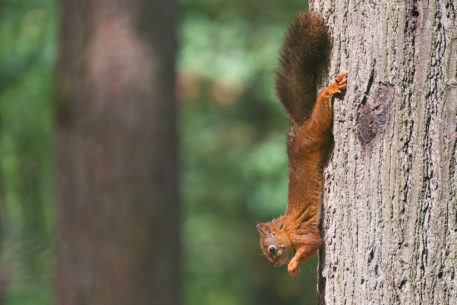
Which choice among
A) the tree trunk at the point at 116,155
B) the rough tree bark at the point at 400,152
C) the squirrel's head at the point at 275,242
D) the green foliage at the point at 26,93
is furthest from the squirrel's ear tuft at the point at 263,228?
the green foliage at the point at 26,93

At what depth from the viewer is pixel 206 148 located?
726cm

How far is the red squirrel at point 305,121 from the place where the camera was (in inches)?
66.2

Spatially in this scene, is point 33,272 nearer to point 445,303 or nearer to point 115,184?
point 115,184

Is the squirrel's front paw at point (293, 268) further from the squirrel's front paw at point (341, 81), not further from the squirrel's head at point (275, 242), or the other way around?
the squirrel's front paw at point (341, 81)

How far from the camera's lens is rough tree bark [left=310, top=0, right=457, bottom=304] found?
4.51 ft

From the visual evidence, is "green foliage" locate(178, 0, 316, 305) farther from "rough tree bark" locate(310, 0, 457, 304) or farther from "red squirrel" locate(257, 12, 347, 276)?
"rough tree bark" locate(310, 0, 457, 304)

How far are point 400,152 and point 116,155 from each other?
5.54ft

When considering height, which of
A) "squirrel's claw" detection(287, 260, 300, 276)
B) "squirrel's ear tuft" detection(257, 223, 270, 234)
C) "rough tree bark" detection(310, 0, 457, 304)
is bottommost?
"squirrel's claw" detection(287, 260, 300, 276)

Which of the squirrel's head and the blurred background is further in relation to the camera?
the blurred background

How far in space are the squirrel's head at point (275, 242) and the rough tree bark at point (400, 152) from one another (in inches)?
33.2

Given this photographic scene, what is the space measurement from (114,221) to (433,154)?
5.71 feet

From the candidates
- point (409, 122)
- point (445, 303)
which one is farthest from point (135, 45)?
point (445, 303)

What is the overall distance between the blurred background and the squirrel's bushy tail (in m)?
2.01

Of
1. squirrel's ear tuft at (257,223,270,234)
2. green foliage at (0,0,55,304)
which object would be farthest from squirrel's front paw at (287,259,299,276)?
green foliage at (0,0,55,304)
